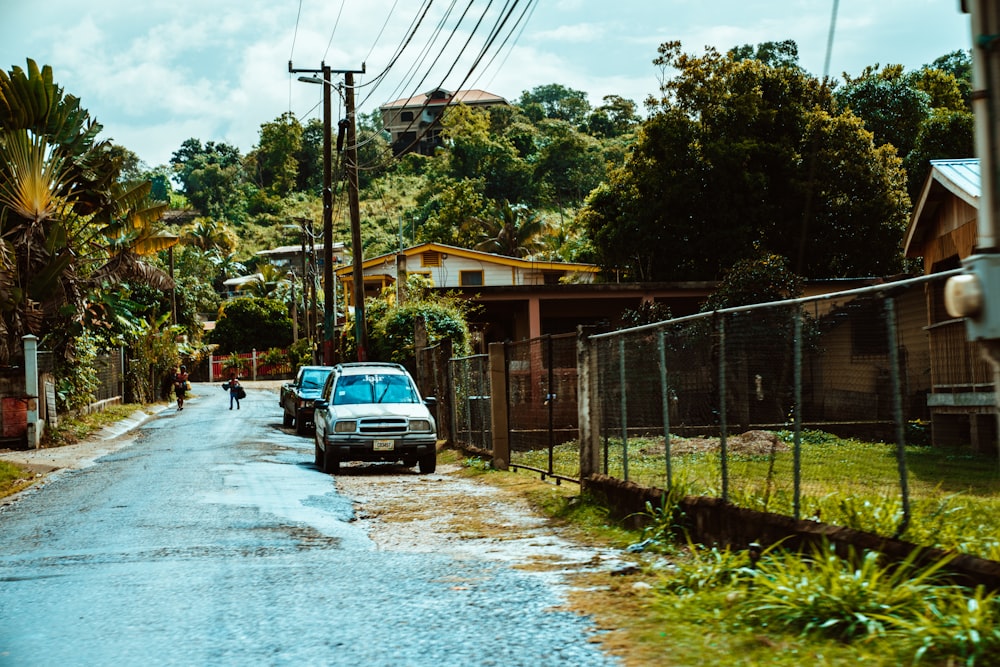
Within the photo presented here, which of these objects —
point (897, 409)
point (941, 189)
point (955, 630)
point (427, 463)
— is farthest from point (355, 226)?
point (955, 630)

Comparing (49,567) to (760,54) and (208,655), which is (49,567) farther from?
(760,54)

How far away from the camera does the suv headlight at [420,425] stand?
17.3m

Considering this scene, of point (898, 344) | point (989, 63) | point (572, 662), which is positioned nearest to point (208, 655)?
point (572, 662)

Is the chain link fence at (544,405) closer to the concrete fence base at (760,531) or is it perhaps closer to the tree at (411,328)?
the concrete fence base at (760,531)

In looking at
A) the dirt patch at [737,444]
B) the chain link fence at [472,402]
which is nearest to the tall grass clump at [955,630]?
the dirt patch at [737,444]

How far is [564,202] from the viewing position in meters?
78.6

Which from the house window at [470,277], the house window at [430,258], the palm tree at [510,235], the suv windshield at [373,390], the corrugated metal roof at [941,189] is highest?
the palm tree at [510,235]

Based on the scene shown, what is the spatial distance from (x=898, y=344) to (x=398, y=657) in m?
3.27

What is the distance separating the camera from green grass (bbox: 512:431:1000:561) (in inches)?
232

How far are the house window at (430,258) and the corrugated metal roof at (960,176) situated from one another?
33460mm

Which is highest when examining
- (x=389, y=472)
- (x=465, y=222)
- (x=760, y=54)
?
(x=760, y=54)

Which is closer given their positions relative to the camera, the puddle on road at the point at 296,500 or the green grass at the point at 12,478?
the puddle on road at the point at 296,500

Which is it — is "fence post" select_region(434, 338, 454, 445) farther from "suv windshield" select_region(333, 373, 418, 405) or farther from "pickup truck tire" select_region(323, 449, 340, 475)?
"pickup truck tire" select_region(323, 449, 340, 475)

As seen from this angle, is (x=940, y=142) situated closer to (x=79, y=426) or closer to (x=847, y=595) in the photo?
(x=79, y=426)
